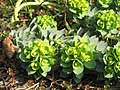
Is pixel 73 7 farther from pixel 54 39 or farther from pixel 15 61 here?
pixel 15 61

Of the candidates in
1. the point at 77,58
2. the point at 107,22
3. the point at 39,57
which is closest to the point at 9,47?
the point at 39,57

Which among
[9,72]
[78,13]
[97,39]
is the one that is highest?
[78,13]

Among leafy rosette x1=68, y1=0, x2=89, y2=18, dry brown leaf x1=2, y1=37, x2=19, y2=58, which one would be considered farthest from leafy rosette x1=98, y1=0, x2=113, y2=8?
dry brown leaf x1=2, y1=37, x2=19, y2=58

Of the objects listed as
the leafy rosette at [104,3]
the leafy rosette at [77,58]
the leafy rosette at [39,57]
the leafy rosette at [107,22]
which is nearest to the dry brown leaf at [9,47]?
the leafy rosette at [39,57]

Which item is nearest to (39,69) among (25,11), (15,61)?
(15,61)

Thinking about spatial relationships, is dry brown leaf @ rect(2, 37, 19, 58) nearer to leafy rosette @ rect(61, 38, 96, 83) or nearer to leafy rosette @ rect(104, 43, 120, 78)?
leafy rosette @ rect(61, 38, 96, 83)

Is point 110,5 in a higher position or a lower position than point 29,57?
higher

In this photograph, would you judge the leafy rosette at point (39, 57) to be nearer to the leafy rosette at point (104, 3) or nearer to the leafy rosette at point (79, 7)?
the leafy rosette at point (79, 7)
